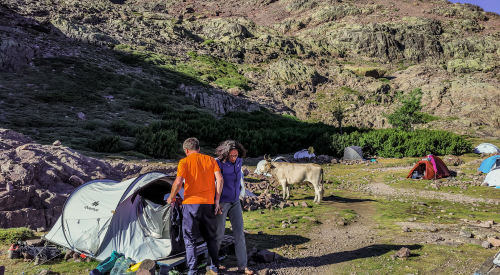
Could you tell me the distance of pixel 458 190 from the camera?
1358 cm

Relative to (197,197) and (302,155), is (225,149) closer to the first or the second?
(197,197)

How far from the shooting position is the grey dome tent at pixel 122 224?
5.71 meters

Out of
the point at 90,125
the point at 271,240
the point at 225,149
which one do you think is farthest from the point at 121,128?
the point at 225,149

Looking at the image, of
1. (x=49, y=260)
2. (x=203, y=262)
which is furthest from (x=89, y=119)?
(x=203, y=262)

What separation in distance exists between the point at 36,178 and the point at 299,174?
8.62 metres

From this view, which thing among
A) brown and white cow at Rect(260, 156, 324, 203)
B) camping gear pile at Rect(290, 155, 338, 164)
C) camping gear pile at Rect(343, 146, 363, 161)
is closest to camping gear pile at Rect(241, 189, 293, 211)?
brown and white cow at Rect(260, 156, 324, 203)

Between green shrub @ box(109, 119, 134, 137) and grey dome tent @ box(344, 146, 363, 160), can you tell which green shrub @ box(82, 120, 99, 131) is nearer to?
green shrub @ box(109, 119, 134, 137)

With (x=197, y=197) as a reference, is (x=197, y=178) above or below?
above

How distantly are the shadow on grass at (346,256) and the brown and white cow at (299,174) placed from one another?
4.44m

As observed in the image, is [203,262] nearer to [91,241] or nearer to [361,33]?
[91,241]

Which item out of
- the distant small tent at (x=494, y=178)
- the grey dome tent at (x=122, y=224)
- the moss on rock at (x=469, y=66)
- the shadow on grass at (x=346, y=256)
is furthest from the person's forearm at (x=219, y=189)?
the moss on rock at (x=469, y=66)

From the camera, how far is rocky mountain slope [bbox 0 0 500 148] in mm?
24984

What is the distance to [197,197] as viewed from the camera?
4500 mm

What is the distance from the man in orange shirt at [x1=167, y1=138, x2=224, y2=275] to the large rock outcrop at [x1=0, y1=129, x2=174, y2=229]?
5645 millimetres
